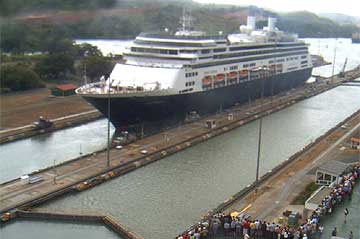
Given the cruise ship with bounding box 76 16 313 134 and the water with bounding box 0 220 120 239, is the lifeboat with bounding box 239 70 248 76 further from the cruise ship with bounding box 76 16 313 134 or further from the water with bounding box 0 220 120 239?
the water with bounding box 0 220 120 239

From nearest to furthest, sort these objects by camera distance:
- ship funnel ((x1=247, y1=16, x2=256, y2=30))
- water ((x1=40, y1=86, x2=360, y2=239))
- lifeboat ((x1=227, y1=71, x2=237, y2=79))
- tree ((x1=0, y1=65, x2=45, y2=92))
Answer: water ((x1=40, y1=86, x2=360, y2=239))
lifeboat ((x1=227, y1=71, x2=237, y2=79))
tree ((x1=0, y1=65, x2=45, y2=92))
ship funnel ((x1=247, y1=16, x2=256, y2=30))

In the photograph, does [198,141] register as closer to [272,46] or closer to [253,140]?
[253,140]

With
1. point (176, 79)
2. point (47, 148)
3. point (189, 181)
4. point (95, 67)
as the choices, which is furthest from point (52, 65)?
point (189, 181)

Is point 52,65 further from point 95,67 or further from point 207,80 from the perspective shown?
point 207,80

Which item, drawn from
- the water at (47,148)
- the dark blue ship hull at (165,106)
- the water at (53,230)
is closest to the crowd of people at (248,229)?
the water at (53,230)

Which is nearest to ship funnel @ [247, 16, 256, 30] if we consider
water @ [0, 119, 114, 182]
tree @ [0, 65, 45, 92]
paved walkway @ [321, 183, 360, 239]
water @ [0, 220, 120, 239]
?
tree @ [0, 65, 45, 92]

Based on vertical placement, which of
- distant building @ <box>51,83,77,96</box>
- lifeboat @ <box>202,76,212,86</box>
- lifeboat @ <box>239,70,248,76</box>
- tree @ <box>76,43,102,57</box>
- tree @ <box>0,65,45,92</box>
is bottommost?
distant building @ <box>51,83,77,96</box>

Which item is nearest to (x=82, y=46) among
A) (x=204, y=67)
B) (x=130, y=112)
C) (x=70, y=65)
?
(x=70, y=65)

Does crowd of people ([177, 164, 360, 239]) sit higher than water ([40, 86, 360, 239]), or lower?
higher
